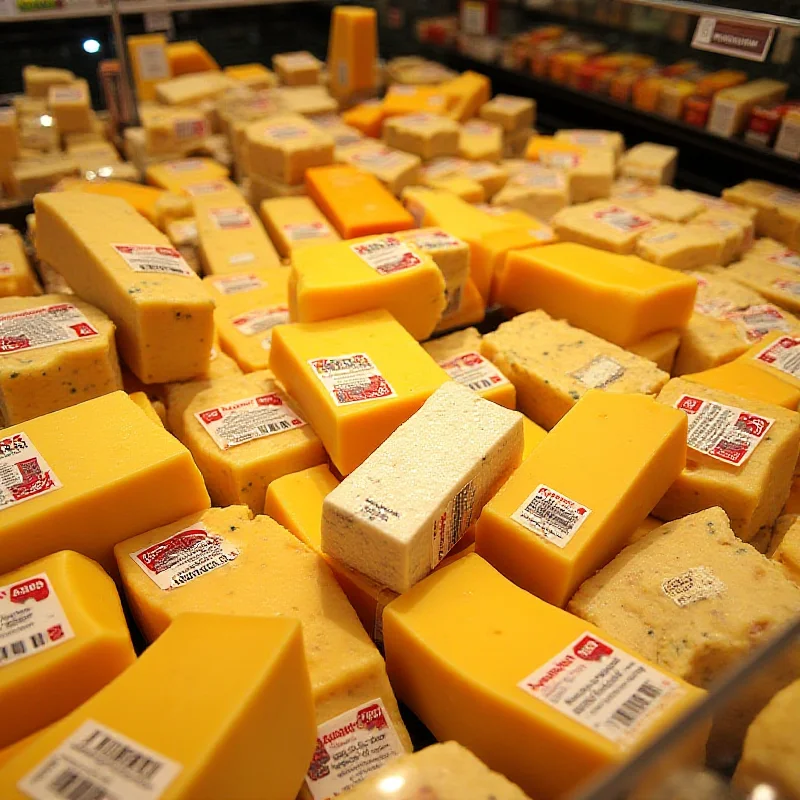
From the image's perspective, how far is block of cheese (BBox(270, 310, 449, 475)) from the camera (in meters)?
1.48

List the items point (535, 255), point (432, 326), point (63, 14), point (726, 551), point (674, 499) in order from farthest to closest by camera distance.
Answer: point (63, 14)
point (535, 255)
point (432, 326)
point (674, 499)
point (726, 551)

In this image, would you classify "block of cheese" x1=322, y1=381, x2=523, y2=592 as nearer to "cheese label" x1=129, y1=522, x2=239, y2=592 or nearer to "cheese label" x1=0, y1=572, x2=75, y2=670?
"cheese label" x1=129, y1=522, x2=239, y2=592

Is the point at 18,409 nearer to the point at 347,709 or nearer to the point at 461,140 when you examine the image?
the point at 347,709

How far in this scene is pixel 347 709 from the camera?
111 centimetres

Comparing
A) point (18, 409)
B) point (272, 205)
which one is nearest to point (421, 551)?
point (18, 409)

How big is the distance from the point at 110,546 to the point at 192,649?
0.43 m

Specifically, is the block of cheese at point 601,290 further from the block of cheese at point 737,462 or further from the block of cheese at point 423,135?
the block of cheese at point 423,135

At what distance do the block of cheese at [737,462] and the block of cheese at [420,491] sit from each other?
39 centimetres

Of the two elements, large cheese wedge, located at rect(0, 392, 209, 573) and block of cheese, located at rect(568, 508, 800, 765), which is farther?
large cheese wedge, located at rect(0, 392, 209, 573)

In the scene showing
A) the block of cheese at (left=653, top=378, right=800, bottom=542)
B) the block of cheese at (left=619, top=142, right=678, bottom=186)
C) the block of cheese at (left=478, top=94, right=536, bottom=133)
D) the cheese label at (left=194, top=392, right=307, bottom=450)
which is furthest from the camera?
the block of cheese at (left=478, top=94, right=536, bottom=133)

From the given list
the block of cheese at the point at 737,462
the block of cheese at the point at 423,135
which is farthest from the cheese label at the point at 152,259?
the block of cheese at the point at 423,135

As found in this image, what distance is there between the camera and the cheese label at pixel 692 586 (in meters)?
1.18

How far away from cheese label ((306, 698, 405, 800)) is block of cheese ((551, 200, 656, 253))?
1682 mm

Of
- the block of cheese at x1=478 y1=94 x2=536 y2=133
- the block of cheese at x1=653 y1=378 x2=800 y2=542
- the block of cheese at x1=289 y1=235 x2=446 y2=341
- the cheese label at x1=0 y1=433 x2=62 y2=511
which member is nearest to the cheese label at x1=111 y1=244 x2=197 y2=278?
the block of cheese at x1=289 y1=235 x2=446 y2=341
